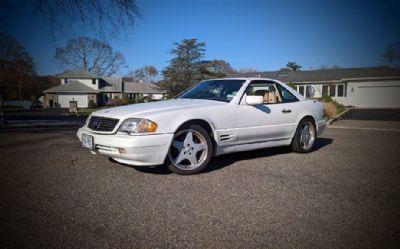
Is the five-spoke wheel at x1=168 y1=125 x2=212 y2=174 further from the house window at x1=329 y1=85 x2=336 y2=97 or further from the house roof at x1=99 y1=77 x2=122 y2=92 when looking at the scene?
the house roof at x1=99 y1=77 x2=122 y2=92

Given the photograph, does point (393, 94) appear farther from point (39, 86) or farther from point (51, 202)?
point (39, 86)

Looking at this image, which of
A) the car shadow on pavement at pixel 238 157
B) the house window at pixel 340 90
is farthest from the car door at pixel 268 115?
the house window at pixel 340 90

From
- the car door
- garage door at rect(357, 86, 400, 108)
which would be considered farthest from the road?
garage door at rect(357, 86, 400, 108)

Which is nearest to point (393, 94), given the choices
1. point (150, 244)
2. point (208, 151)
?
point (208, 151)

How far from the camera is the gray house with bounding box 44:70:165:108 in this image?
50.3m

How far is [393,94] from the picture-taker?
107 feet

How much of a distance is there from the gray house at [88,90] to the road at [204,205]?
39.6 metres

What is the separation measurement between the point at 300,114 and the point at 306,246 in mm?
3735

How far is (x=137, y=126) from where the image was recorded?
3688mm

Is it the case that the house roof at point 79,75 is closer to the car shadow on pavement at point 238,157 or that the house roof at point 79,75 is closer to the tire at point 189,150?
the car shadow on pavement at point 238,157

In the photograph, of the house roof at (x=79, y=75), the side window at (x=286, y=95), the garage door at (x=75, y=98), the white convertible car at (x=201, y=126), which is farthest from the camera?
the house roof at (x=79, y=75)

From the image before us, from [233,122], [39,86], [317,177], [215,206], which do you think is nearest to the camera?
[215,206]

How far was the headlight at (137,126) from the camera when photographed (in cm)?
368

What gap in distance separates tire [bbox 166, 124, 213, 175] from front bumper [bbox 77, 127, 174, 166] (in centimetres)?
20
